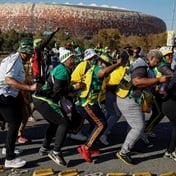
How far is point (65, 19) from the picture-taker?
100000mm

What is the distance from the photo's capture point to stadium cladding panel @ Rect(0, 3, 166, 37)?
100 metres

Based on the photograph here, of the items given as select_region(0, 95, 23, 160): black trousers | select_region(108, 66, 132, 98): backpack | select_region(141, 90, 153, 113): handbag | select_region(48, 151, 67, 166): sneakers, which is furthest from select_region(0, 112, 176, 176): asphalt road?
select_region(108, 66, 132, 98): backpack

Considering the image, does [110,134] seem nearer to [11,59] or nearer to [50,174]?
[50,174]

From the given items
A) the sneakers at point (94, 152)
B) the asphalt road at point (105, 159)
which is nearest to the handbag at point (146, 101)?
the asphalt road at point (105, 159)

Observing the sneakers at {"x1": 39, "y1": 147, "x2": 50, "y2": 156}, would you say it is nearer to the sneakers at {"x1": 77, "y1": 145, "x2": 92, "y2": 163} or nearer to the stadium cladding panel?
the sneakers at {"x1": 77, "y1": 145, "x2": 92, "y2": 163}

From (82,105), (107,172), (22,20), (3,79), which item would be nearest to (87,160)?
(107,172)

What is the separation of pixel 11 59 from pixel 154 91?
271 centimetres

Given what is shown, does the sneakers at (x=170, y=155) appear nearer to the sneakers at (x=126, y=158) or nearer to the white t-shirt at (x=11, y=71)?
the sneakers at (x=126, y=158)

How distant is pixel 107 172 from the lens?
5.16 metres

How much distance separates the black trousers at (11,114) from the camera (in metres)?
5.07

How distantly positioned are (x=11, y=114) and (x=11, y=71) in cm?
59

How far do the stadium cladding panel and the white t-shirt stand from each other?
3681 inches

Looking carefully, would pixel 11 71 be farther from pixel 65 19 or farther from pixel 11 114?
pixel 65 19

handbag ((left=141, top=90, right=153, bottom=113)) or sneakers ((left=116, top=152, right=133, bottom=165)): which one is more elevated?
handbag ((left=141, top=90, right=153, bottom=113))
